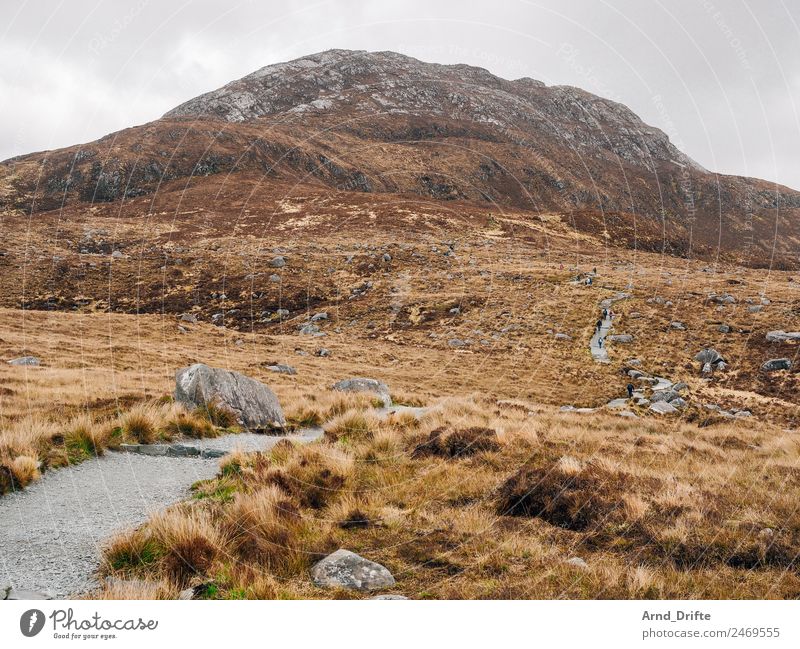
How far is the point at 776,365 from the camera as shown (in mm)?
27078

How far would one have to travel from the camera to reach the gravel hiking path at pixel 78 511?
186 inches

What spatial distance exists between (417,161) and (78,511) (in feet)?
395

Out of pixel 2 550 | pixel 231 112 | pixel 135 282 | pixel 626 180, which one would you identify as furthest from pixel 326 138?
pixel 2 550

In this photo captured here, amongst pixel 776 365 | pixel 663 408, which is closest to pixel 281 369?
pixel 663 408

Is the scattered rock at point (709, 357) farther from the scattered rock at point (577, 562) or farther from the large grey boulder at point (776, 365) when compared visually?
the scattered rock at point (577, 562)

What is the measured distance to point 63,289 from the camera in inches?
1815

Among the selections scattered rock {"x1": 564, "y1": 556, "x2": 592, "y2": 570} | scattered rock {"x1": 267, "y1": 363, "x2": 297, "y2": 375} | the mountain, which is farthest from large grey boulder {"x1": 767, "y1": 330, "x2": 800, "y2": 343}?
the mountain

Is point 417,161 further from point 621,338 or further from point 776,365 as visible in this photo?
point 776,365

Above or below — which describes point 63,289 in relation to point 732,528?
above

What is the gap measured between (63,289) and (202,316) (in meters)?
15.1

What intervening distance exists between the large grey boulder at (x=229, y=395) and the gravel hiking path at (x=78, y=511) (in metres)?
3.33

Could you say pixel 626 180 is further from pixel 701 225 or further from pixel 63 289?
pixel 63 289

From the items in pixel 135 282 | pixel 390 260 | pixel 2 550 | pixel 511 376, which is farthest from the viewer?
pixel 390 260

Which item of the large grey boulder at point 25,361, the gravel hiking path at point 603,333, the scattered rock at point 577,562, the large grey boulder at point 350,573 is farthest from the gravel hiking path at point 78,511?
the gravel hiking path at point 603,333
